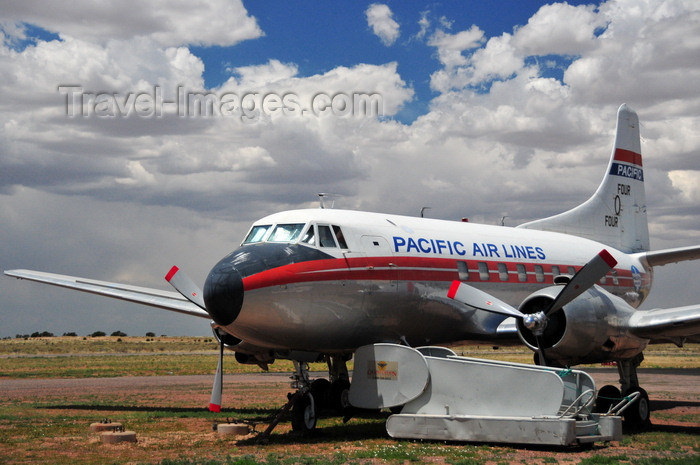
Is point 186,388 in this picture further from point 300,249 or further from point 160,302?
point 300,249

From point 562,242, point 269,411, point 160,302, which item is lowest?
point 269,411

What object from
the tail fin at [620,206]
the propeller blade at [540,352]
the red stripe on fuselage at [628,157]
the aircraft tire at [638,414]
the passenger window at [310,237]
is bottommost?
the aircraft tire at [638,414]

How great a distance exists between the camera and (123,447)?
12648 millimetres

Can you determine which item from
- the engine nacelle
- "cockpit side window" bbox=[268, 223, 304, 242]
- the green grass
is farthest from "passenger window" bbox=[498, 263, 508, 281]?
"cockpit side window" bbox=[268, 223, 304, 242]

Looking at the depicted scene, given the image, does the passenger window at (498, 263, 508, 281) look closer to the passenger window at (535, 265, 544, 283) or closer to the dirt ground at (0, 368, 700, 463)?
the passenger window at (535, 265, 544, 283)

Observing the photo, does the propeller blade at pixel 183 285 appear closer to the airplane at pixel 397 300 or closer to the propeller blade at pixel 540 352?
the airplane at pixel 397 300

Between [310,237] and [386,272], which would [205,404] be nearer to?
[386,272]

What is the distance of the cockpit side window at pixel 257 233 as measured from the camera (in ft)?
46.2

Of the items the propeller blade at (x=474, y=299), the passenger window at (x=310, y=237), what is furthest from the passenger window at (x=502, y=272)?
the passenger window at (x=310, y=237)

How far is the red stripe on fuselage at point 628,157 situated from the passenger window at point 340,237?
548 inches

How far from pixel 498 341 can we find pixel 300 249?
5.30 meters

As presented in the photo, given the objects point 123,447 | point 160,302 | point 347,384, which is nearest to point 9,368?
point 160,302

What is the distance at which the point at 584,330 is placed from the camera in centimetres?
1443

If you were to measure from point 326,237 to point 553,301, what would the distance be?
4423 millimetres
